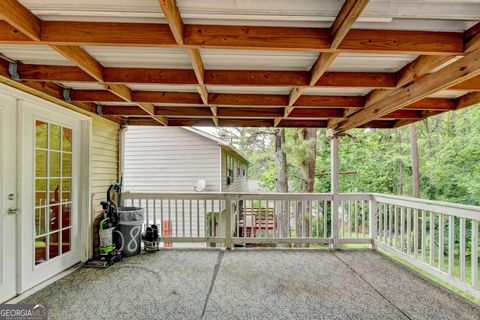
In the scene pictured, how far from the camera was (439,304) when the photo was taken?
110 inches

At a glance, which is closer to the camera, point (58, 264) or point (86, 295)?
point (86, 295)

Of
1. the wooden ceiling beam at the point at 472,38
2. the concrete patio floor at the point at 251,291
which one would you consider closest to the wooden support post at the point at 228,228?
the concrete patio floor at the point at 251,291

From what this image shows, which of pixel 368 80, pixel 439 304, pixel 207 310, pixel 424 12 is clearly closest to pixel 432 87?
pixel 368 80

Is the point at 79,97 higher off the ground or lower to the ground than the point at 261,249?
higher

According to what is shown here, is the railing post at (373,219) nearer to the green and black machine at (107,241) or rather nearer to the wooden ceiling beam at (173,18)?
the green and black machine at (107,241)

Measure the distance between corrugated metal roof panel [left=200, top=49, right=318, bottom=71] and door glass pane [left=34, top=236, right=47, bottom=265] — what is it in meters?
2.87

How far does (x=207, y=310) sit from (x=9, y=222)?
2.23 m

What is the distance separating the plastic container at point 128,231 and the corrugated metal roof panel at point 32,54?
243cm

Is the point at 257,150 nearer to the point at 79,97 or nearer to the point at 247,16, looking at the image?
the point at 79,97

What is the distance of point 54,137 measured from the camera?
11.6 feet

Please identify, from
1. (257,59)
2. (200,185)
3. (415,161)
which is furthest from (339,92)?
(415,161)

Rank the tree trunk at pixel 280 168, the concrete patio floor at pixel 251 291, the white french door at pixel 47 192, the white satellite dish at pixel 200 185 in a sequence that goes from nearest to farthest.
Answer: the concrete patio floor at pixel 251 291 < the white french door at pixel 47 192 < the white satellite dish at pixel 200 185 < the tree trunk at pixel 280 168

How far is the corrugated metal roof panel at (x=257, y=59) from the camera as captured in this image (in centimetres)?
230

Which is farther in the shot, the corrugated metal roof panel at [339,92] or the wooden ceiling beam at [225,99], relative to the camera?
the wooden ceiling beam at [225,99]
